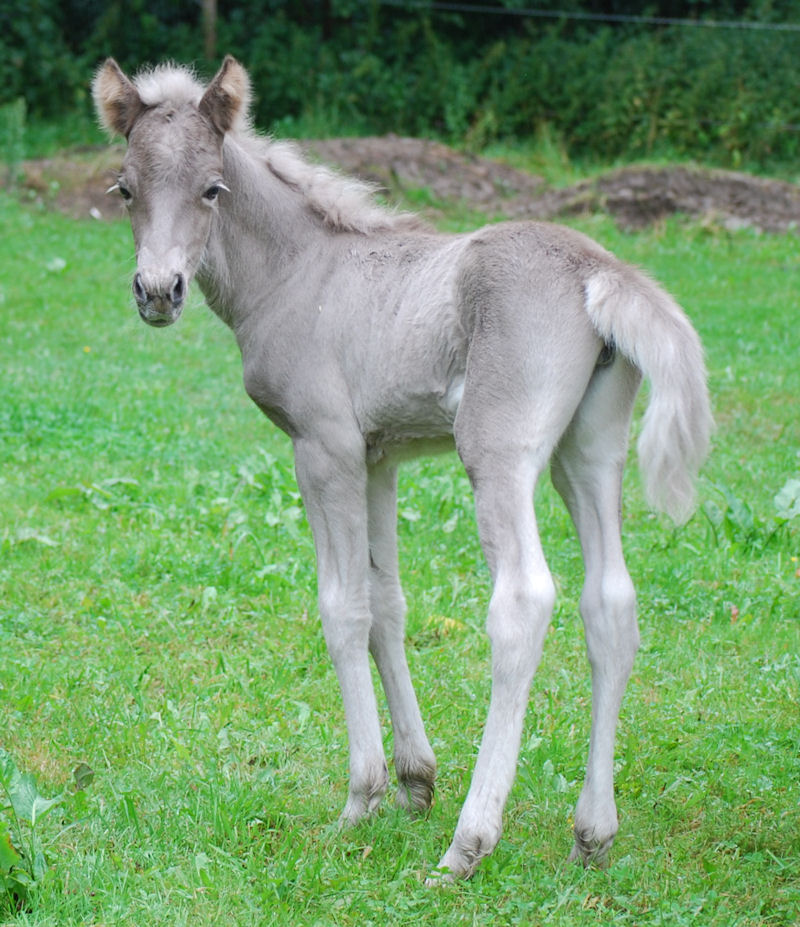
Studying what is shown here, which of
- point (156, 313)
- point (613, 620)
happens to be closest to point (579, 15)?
point (156, 313)

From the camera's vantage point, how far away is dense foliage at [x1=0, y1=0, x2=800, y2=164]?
16844 millimetres

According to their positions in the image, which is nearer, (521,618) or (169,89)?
(521,618)

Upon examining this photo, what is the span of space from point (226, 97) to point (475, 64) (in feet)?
50.3

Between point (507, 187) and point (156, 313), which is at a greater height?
point (156, 313)

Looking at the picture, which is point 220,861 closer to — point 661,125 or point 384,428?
point 384,428

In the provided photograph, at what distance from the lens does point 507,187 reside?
15.3m

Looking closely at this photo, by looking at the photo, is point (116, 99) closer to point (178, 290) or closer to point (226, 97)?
point (226, 97)

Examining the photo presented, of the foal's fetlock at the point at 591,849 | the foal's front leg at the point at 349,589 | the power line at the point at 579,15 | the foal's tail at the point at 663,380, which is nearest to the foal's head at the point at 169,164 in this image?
the foal's front leg at the point at 349,589

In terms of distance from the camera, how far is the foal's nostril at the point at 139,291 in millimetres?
3512

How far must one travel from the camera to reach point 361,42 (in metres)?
18.5

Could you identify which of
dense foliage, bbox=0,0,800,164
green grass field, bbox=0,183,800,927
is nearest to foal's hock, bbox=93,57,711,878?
green grass field, bbox=0,183,800,927

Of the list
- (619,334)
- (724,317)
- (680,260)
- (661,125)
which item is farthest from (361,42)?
(619,334)

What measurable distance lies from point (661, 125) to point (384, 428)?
572 inches

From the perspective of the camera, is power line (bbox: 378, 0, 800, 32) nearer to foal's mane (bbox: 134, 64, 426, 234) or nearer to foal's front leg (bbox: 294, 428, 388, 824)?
foal's mane (bbox: 134, 64, 426, 234)
